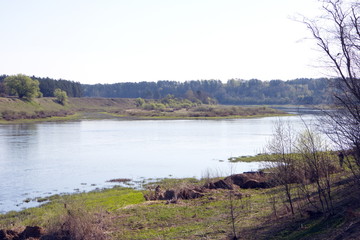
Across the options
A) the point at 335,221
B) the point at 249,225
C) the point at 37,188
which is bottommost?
the point at 37,188

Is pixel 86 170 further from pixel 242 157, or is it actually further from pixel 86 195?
pixel 242 157

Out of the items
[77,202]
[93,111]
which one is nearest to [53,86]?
[93,111]

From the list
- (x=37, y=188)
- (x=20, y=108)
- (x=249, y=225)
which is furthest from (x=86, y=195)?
(x=20, y=108)

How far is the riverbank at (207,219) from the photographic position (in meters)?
11.4

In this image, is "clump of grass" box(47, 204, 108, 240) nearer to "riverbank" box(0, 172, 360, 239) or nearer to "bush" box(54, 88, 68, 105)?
"riverbank" box(0, 172, 360, 239)

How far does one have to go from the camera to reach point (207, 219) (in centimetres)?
1576

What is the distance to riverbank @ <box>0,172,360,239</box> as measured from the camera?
11383 millimetres

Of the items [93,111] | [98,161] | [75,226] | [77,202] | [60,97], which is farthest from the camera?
[93,111]

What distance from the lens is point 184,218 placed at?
16.5m

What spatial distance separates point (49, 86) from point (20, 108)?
51170 mm

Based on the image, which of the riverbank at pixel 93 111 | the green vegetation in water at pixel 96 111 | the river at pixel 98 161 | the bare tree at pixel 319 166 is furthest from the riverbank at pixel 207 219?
the green vegetation in water at pixel 96 111

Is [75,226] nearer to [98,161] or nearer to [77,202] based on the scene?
[77,202]

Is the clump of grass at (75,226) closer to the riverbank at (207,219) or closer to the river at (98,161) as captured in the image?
the riverbank at (207,219)

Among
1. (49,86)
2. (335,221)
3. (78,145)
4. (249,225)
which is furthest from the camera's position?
(49,86)
